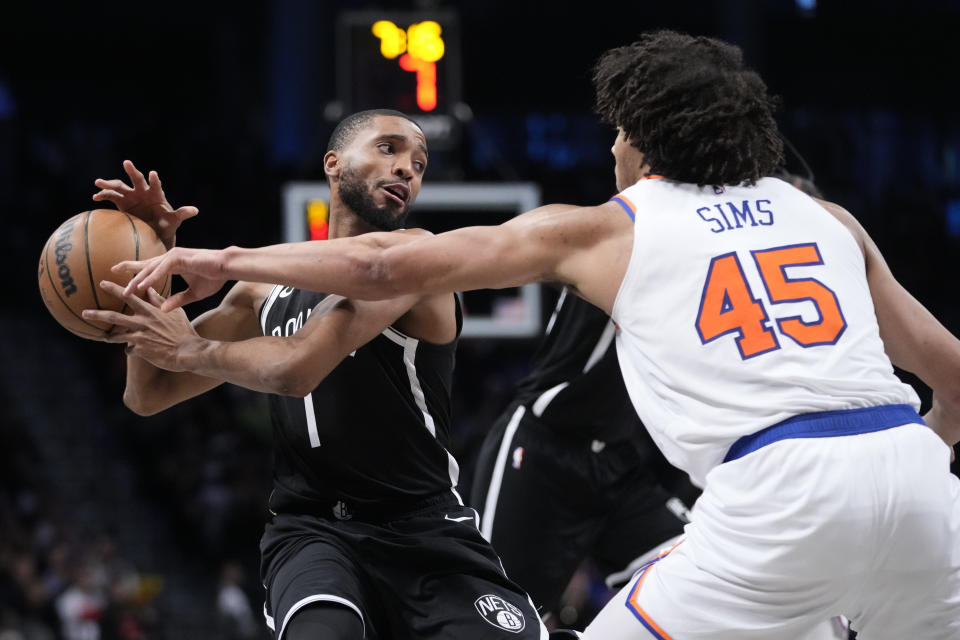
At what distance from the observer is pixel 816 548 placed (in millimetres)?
2791

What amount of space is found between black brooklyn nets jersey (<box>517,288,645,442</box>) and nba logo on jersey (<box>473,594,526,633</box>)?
154 centimetres

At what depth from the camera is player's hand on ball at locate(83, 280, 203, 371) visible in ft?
11.8

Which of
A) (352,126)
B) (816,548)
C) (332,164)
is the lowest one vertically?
(816,548)

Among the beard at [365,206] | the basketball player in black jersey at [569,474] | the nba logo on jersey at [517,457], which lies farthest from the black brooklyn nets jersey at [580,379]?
the beard at [365,206]

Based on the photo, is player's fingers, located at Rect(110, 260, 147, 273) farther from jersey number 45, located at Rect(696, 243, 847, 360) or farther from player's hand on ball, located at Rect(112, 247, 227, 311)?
jersey number 45, located at Rect(696, 243, 847, 360)

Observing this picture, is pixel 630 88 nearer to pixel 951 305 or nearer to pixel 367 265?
pixel 367 265

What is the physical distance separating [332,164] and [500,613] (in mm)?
1739

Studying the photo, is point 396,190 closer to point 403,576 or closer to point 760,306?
point 403,576

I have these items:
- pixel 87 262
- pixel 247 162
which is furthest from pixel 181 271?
pixel 247 162

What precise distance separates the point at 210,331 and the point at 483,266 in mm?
1431

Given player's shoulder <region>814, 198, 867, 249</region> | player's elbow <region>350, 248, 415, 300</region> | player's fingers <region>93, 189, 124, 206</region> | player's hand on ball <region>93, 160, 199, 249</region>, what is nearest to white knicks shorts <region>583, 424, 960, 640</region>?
player's shoulder <region>814, 198, 867, 249</region>

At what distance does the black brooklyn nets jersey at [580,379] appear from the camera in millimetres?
5027

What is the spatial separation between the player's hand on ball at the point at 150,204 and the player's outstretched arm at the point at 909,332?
80.5 inches

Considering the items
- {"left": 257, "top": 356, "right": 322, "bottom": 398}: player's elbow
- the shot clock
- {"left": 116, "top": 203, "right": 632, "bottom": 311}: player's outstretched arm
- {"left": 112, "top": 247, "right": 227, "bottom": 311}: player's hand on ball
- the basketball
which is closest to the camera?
{"left": 116, "top": 203, "right": 632, "bottom": 311}: player's outstretched arm
